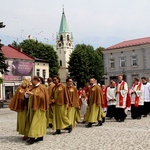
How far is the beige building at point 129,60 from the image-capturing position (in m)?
46.4

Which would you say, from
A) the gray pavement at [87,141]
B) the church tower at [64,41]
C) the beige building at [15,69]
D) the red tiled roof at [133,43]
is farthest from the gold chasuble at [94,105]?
the church tower at [64,41]

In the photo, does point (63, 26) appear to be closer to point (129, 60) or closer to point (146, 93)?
point (129, 60)

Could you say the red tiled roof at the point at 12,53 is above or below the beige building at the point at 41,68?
above

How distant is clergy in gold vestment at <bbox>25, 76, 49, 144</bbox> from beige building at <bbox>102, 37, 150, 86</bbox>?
37.8 metres

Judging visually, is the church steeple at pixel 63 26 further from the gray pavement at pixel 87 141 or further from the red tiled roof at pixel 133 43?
the gray pavement at pixel 87 141

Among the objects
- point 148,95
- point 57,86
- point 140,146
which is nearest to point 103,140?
point 140,146

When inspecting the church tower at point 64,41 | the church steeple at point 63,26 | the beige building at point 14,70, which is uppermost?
the church steeple at point 63,26

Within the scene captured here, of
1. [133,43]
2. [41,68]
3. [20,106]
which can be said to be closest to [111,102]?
[20,106]

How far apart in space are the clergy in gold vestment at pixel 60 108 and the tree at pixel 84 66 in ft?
147

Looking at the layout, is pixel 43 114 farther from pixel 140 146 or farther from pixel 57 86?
pixel 140 146

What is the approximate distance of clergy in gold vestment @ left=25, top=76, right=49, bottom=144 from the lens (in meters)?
8.74

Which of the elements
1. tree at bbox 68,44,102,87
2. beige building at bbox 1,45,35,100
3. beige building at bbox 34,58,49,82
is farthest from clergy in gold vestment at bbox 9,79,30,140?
tree at bbox 68,44,102,87

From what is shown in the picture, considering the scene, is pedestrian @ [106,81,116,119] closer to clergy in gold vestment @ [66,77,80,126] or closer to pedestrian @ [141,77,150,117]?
pedestrian @ [141,77,150,117]

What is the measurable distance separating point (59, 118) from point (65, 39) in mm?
85618
